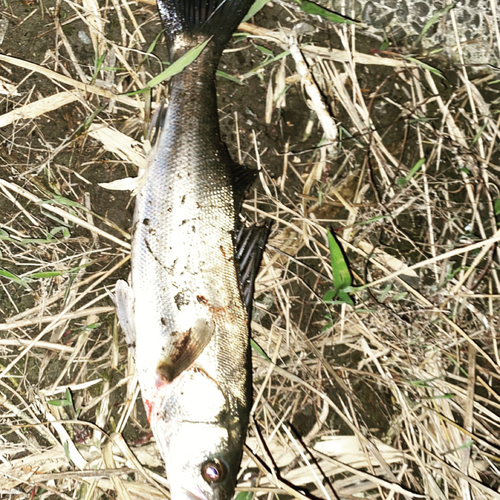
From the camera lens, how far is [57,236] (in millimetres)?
3219

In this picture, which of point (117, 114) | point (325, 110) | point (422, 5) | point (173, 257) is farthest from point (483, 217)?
point (117, 114)

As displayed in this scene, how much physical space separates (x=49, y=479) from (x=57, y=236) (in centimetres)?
172

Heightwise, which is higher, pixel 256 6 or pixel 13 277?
pixel 256 6

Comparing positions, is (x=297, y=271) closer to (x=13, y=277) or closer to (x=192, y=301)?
(x=192, y=301)

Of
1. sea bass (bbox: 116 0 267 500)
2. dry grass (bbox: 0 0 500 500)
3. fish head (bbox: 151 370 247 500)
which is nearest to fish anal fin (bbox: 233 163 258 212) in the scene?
sea bass (bbox: 116 0 267 500)

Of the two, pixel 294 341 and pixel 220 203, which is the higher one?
pixel 220 203

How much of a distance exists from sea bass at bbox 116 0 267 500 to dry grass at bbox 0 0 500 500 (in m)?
0.50

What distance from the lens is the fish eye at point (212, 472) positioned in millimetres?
2518

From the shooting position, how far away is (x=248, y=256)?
9.37ft

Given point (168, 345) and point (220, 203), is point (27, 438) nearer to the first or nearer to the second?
point (168, 345)

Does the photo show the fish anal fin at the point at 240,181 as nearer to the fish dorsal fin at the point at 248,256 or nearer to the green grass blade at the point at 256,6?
the fish dorsal fin at the point at 248,256

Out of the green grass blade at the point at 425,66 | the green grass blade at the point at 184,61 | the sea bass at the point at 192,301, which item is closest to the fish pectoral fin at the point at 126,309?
the sea bass at the point at 192,301

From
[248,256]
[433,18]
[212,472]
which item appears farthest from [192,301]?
[433,18]

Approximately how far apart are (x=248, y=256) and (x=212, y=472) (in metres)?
1.30
